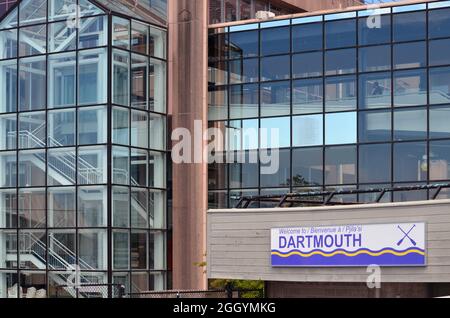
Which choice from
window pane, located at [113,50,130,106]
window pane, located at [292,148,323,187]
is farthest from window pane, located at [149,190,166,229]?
window pane, located at [292,148,323,187]

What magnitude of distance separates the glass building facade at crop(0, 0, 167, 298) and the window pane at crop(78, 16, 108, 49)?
34 mm

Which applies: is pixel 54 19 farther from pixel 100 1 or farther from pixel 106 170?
pixel 106 170

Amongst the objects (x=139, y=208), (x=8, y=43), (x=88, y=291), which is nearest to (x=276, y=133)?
(x=139, y=208)

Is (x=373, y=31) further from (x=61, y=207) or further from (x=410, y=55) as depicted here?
(x=61, y=207)

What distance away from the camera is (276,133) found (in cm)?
3192

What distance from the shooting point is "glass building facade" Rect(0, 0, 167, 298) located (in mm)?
31781

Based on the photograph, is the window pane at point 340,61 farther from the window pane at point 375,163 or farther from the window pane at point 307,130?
the window pane at point 375,163

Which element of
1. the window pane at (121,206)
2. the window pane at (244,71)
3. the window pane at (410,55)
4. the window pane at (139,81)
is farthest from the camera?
the window pane at (139,81)

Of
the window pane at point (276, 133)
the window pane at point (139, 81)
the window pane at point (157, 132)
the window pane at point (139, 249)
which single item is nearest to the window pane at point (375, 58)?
the window pane at point (276, 133)

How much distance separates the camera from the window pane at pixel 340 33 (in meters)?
30.9

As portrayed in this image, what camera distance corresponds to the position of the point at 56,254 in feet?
106

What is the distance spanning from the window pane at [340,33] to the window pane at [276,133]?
9.54ft

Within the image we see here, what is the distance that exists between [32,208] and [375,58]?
12.6 metres

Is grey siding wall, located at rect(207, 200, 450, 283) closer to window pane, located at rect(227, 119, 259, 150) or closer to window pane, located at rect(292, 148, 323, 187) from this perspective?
window pane, located at rect(292, 148, 323, 187)
